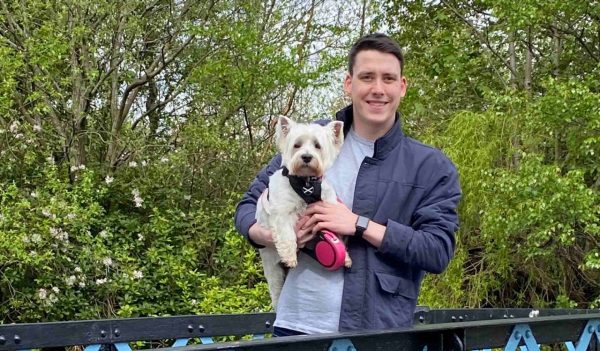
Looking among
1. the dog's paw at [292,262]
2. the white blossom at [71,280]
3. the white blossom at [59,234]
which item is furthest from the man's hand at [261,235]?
the white blossom at [71,280]

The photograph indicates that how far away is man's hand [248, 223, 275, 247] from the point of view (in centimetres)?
277

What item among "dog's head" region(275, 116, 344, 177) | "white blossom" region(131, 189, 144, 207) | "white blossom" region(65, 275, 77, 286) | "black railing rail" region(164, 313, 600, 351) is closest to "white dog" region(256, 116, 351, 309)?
"dog's head" region(275, 116, 344, 177)

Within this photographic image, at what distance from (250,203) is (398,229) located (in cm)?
75

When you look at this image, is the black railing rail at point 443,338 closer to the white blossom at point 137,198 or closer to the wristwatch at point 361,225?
the wristwatch at point 361,225

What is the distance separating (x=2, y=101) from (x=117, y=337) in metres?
5.20

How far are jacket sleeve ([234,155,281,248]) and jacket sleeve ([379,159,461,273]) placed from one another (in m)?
0.61

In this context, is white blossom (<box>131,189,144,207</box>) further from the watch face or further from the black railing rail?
the watch face

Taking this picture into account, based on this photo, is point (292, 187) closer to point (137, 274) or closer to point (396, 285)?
point (396, 285)

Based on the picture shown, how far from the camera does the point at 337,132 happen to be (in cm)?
286

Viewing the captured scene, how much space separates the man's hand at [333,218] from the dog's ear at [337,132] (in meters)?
0.33

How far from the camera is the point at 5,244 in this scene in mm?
7512

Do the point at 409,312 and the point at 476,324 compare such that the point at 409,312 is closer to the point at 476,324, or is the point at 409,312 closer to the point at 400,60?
the point at 476,324

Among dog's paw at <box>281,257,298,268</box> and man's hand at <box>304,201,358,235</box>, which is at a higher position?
man's hand at <box>304,201,358,235</box>

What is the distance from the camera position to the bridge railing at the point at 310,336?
7.25 ft
